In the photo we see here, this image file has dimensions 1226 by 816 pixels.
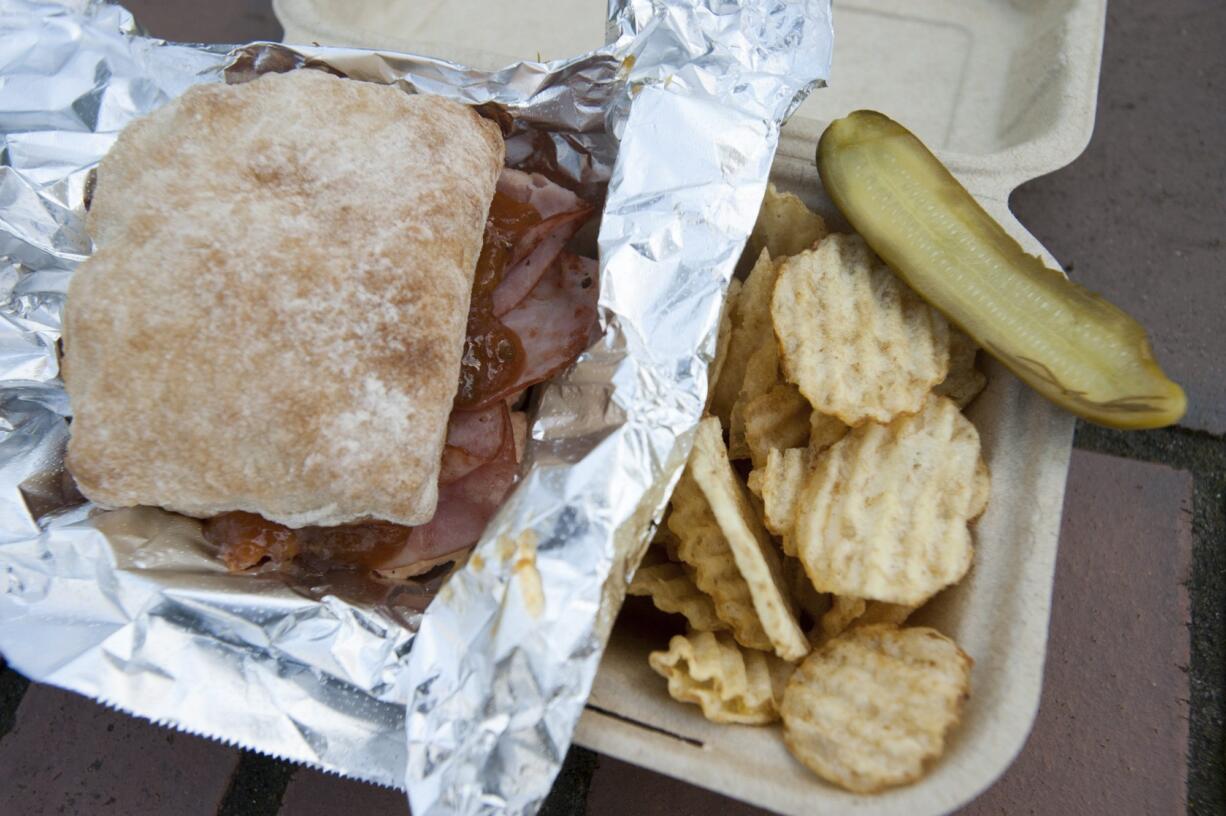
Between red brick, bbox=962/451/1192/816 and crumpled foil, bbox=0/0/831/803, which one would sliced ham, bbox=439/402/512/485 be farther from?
red brick, bbox=962/451/1192/816

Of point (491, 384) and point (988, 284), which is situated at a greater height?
point (988, 284)

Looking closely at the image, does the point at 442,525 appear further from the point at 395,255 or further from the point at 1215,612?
the point at 1215,612

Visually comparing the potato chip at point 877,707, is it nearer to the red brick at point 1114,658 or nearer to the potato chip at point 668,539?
the potato chip at point 668,539

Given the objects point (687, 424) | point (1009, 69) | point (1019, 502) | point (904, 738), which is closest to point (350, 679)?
point (687, 424)

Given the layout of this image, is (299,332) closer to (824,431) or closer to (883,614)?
(824,431)

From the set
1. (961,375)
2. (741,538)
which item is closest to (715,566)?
(741,538)

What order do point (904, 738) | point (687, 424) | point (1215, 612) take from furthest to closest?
point (1215, 612) < point (687, 424) < point (904, 738)
